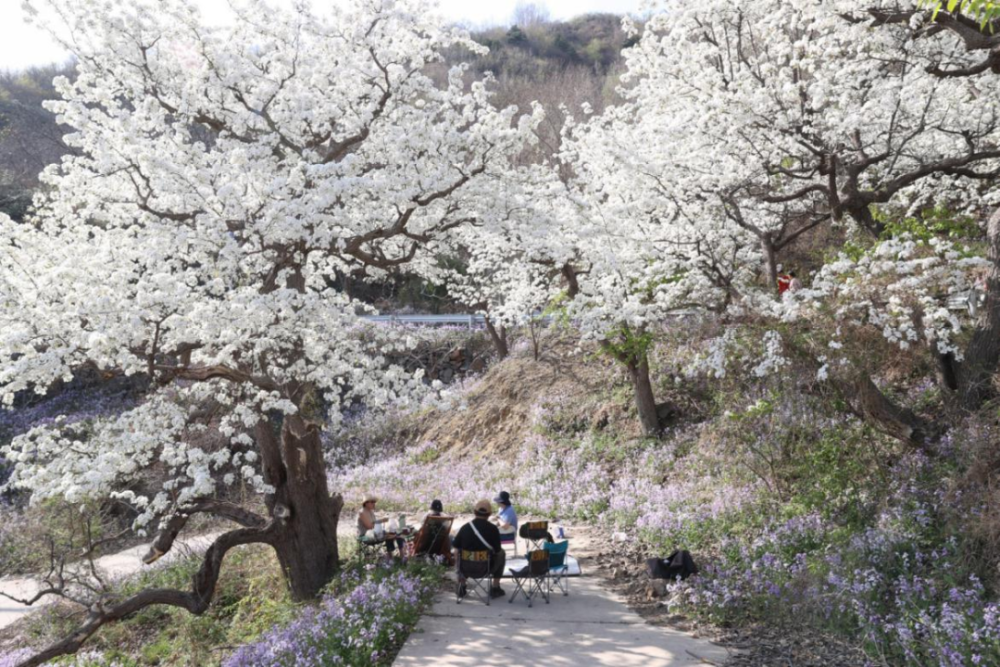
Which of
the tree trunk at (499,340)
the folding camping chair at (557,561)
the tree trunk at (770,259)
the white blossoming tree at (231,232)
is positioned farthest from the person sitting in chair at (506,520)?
the tree trunk at (499,340)

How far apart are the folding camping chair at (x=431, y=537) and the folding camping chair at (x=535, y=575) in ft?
4.40

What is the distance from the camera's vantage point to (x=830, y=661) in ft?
20.3

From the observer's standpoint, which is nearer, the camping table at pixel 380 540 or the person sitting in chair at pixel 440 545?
the person sitting in chair at pixel 440 545

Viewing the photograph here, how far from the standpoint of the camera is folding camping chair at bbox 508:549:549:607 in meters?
8.16

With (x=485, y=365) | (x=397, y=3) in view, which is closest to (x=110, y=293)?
(x=397, y=3)

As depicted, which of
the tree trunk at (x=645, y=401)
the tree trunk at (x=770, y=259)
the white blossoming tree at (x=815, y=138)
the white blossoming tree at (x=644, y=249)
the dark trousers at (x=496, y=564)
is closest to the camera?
the dark trousers at (x=496, y=564)

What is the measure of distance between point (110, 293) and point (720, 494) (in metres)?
8.10

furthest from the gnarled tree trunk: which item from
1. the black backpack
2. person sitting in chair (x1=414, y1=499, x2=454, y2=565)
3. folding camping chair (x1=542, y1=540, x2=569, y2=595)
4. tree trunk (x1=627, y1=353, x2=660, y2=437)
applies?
tree trunk (x1=627, y1=353, x2=660, y2=437)

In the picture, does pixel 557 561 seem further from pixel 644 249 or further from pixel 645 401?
pixel 645 401

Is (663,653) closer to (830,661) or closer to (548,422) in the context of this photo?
(830,661)

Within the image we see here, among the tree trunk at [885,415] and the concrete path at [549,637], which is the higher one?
the tree trunk at [885,415]

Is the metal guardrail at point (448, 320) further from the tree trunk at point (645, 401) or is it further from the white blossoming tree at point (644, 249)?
the white blossoming tree at point (644, 249)

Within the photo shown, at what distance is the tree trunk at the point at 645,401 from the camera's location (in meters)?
13.7

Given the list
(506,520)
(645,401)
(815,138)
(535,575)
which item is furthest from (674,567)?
(815,138)
